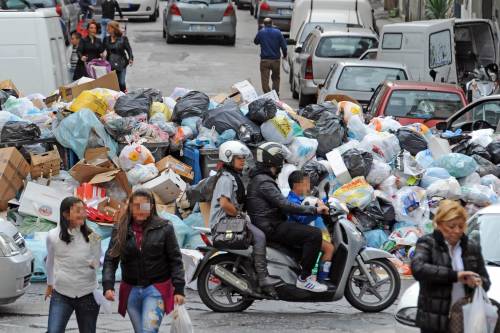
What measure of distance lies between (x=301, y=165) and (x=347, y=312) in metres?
3.12

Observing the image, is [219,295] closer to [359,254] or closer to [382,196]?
[359,254]

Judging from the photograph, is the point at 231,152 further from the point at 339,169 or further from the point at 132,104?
the point at 132,104

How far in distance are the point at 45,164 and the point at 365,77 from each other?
26.6ft

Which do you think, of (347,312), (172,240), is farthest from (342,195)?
(172,240)

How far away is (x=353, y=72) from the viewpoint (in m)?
21.1

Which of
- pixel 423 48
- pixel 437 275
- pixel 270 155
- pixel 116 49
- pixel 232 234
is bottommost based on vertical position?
pixel 423 48

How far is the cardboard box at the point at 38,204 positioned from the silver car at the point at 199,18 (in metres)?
20.1

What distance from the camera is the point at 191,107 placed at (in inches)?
617

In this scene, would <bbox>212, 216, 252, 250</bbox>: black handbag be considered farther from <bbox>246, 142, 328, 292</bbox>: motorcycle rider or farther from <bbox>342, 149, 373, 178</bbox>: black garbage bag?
<bbox>342, 149, 373, 178</bbox>: black garbage bag

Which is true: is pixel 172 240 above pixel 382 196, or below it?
above

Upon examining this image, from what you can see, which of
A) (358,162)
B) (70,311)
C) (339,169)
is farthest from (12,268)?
(358,162)

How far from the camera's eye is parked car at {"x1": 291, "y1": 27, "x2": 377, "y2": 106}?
2512 cm

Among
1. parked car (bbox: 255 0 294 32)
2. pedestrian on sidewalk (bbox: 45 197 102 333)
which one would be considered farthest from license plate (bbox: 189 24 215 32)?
pedestrian on sidewalk (bbox: 45 197 102 333)

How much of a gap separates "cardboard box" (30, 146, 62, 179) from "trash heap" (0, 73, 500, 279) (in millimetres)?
11
